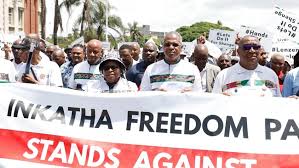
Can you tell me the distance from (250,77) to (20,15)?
5497cm

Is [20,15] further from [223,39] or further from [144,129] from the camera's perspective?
[144,129]

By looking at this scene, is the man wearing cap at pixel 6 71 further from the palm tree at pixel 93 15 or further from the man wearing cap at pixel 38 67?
the palm tree at pixel 93 15

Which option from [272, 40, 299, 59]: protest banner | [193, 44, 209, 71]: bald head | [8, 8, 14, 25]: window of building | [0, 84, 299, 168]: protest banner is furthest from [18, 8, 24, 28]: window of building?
[0, 84, 299, 168]: protest banner

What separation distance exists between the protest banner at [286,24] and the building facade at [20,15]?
41176mm

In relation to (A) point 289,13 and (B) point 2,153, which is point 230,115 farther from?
(A) point 289,13

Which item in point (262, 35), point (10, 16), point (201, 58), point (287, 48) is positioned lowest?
point (201, 58)

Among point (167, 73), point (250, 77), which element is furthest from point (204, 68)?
point (250, 77)

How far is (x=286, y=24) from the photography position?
11203 millimetres

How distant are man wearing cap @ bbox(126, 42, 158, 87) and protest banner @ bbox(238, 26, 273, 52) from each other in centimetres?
421

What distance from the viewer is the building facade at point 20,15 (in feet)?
169

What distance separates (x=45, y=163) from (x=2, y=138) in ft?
1.81

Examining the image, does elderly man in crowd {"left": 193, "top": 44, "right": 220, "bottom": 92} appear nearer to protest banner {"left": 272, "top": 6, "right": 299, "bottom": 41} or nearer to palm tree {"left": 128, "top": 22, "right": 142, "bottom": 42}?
protest banner {"left": 272, "top": 6, "right": 299, "bottom": 41}

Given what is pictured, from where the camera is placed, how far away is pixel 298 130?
16.3 ft

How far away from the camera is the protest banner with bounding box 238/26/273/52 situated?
11.8 metres
